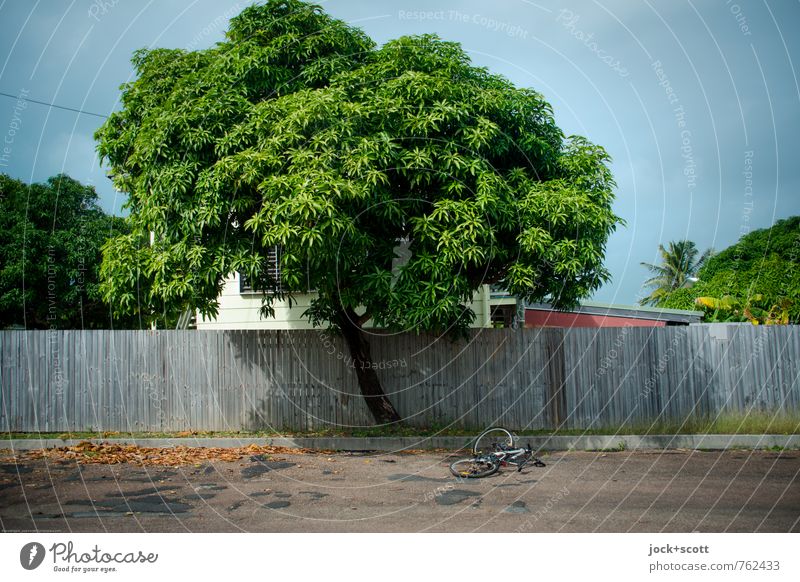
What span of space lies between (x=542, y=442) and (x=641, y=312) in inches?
522

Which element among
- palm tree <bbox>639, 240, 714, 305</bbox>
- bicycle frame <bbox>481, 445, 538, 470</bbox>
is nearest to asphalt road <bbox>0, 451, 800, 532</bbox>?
bicycle frame <bbox>481, 445, 538, 470</bbox>

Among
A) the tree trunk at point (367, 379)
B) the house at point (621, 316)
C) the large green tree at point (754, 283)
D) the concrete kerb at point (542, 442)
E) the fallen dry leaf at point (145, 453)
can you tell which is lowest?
the concrete kerb at point (542, 442)

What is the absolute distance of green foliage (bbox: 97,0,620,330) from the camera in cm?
1030

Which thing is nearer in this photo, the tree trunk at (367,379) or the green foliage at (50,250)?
the tree trunk at (367,379)

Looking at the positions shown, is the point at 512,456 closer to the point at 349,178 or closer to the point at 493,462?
the point at 493,462

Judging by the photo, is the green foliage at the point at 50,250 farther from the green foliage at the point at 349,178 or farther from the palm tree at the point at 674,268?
the palm tree at the point at 674,268

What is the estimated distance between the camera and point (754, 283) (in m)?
25.5

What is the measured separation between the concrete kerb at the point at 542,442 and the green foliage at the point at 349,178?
8.16ft

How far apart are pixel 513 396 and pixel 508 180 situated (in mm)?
4756

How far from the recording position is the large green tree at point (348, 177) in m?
10.3

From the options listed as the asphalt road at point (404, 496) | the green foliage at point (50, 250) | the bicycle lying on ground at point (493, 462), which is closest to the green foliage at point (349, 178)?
the bicycle lying on ground at point (493, 462)

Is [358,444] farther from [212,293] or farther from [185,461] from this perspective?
[212,293]

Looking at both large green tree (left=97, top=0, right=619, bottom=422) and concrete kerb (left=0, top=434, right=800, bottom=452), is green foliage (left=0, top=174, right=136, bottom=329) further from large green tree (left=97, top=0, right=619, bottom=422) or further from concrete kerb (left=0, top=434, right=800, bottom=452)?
large green tree (left=97, top=0, right=619, bottom=422)

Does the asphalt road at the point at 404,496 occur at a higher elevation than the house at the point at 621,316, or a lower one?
lower
